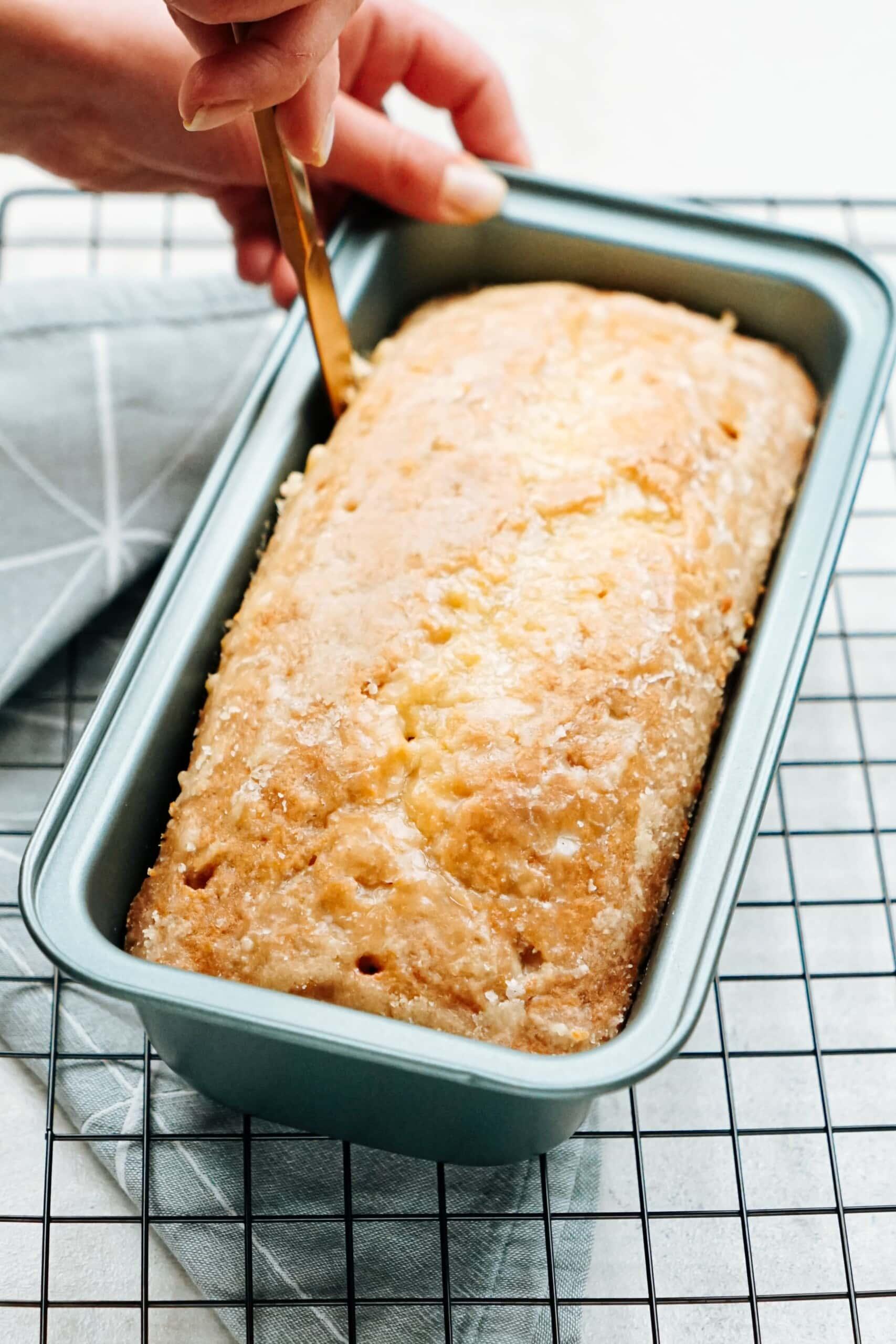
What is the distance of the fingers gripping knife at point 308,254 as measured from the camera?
1.19 metres

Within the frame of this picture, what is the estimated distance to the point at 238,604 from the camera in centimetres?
132

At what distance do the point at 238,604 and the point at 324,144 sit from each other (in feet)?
1.48

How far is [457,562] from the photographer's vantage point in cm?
124

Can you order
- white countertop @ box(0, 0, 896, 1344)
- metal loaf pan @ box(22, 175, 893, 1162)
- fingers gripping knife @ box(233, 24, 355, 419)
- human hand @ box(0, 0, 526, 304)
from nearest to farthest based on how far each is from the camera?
1. metal loaf pan @ box(22, 175, 893, 1162)
2. fingers gripping knife @ box(233, 24, 355, 419)
3. human hand @ box(0, 0, 526, 304)
4. white countertop @ box(0, 0, 896, 1344)

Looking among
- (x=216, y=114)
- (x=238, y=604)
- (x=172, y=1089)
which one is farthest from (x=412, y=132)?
(x=172, y=1089)

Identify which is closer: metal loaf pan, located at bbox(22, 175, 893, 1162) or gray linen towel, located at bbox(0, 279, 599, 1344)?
metal loaf pan, located at bbox(22, 175, 893, 1162)

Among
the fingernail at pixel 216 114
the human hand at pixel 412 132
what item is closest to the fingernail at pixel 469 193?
the human hand at pixel 412 132

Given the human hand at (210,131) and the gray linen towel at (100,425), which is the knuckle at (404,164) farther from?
the gray linen towel at (100,425)

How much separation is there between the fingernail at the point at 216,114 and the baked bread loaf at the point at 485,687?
38 centimetres

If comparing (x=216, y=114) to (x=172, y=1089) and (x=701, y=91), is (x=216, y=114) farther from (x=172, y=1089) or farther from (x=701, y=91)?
(x=701, y=91)

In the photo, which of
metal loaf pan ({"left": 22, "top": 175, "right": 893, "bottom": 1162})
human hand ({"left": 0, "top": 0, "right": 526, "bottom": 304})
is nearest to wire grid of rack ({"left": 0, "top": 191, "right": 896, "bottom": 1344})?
metal loaf pan ({"left": 22, "top": 175, "right": 893, "bottom": 1162})

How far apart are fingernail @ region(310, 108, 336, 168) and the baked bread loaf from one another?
0.28m

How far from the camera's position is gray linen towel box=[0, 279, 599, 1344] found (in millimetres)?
1190

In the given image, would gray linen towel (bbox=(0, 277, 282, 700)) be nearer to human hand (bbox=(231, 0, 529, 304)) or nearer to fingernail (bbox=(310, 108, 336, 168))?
human hand (bbox=(231, 0, 529, 304))
